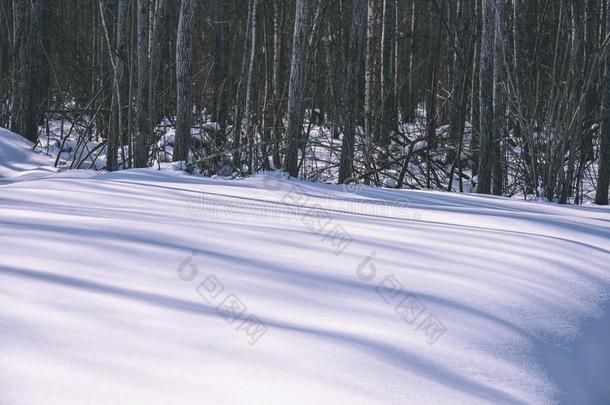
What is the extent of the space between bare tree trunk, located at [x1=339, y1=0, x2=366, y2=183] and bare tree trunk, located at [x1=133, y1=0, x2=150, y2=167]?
196 centimetres

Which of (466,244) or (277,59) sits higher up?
(277,59)

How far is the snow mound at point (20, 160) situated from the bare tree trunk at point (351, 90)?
9.15ft

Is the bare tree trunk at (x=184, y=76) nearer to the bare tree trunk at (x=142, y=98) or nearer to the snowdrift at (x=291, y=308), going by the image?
the bare tree trunk at (x=142, y=98)

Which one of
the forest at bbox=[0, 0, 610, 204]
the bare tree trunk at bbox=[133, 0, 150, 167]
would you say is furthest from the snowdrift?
the bare tree trunk at bbox=[133, 0, 150, 167]

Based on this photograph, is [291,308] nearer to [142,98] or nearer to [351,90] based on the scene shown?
[351,90]

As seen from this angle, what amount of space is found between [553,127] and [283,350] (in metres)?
4.84

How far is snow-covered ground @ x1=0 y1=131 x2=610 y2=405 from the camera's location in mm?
1397

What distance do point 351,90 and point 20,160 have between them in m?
3.57

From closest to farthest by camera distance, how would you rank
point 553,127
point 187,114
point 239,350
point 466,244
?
point 239,350 → point 466,244 → point 553,127 → point 187,114

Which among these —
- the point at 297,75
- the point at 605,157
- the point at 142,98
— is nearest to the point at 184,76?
the point at 142,98

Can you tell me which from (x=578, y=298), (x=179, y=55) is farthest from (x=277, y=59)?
(x=578, y=298)

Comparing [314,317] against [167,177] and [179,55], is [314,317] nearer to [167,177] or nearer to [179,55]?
[167,177]

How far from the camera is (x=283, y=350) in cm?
155

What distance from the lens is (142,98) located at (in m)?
7.15
